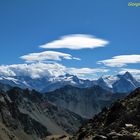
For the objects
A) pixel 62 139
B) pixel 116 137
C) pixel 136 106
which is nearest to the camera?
pixel 116 137

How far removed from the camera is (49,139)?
138 metres

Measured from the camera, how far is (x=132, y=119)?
76938 millimetres

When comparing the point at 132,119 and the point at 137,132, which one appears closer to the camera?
the point at 137,132

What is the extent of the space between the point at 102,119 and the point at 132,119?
3184cm

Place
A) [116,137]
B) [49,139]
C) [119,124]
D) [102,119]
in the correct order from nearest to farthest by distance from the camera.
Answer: [116,137], [119,124], [102,119], [49,139]

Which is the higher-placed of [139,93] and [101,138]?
[139,93]

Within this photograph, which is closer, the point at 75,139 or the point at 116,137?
the point at 116,137

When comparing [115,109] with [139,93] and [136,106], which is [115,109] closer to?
[139,93]

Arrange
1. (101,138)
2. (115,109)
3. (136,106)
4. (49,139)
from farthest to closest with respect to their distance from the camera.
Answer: (49,139)
(115,109)
(136,106)
(101,138)

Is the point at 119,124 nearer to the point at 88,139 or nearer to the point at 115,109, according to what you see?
the point at 88,139

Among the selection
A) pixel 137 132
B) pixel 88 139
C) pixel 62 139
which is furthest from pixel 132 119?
pixel 62 139

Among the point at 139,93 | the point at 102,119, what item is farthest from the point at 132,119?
the point at 102,119

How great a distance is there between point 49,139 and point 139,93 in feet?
162

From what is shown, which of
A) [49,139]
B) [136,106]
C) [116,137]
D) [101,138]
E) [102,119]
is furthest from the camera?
[49,139]
